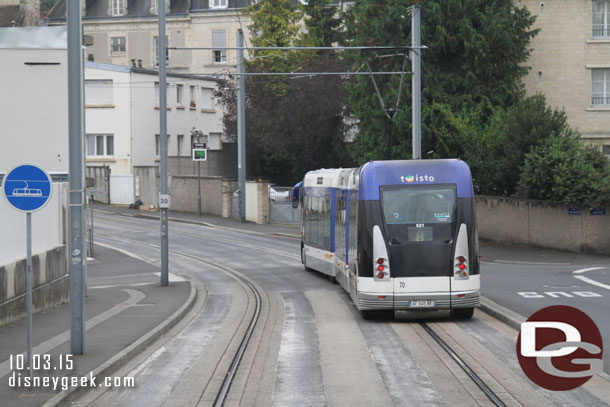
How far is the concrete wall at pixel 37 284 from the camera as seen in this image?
702 inches

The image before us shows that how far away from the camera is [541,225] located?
124ft

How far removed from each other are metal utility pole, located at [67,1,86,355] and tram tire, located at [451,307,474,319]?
8014mm

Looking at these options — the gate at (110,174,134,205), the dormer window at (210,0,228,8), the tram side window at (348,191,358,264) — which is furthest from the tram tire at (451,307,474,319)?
the dormer window at (210,0,228,8)

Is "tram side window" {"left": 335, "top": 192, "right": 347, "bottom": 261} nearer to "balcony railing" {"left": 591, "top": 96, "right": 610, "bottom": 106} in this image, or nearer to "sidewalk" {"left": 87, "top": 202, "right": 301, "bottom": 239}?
"sidewalk" {"left": 87, "top": 202, "right": 301, "bottom": 239}

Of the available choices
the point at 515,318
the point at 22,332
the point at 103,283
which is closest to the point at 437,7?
the point at 103,283

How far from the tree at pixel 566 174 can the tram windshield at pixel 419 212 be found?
18384mm

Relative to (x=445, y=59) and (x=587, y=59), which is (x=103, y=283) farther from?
(x=587, y=59)

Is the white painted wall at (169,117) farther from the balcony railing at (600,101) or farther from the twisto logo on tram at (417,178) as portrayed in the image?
the twisto logo on tram at (417,178)

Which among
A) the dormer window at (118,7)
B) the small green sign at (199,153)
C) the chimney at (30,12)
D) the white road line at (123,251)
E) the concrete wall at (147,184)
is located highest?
the dormer window at (118,7)

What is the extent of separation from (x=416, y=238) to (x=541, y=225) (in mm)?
20303

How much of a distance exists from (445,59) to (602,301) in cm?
2626

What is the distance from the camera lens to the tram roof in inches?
750

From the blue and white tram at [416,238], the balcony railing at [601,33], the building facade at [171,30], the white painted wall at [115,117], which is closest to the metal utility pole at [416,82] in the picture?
the blue and white tram at [416,238]

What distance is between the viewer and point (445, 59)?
152 ft
